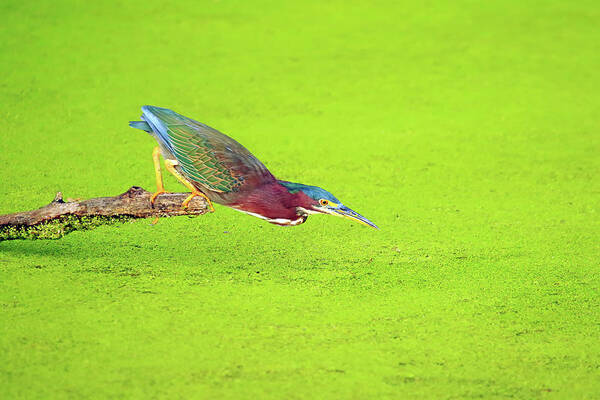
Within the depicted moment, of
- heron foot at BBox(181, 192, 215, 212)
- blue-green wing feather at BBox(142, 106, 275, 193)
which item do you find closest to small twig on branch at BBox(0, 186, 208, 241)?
heron foot at BBox(181, 192, 215, 212)

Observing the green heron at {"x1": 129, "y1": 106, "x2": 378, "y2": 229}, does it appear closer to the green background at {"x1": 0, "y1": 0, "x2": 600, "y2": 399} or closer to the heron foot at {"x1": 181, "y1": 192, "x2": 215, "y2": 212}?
the heron foot at {"x1": 181, "y1": 192, "x2": 215, "y2": 212}

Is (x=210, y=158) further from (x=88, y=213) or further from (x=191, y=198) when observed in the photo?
(x=88, y=213)

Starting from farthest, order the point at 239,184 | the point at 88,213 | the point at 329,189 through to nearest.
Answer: the point at 329,189
the point at 88,213
the point at 239,184

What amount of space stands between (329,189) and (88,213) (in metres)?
0.92

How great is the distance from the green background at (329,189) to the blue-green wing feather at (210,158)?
33cm

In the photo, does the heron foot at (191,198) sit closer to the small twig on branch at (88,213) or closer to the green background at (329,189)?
the small twig on branch at (88,213)

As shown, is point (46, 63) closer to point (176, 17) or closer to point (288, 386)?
point (176, 17)

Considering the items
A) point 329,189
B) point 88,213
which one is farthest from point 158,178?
point 329,189

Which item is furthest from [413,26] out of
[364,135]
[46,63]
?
[46,63]

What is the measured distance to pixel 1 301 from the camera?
1875mm

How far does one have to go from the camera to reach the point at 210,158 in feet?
6.07

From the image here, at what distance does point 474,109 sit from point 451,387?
6.40 ft

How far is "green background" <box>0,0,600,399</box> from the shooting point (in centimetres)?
171

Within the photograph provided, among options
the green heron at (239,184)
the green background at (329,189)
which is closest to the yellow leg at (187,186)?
the green heron at (239,184)
